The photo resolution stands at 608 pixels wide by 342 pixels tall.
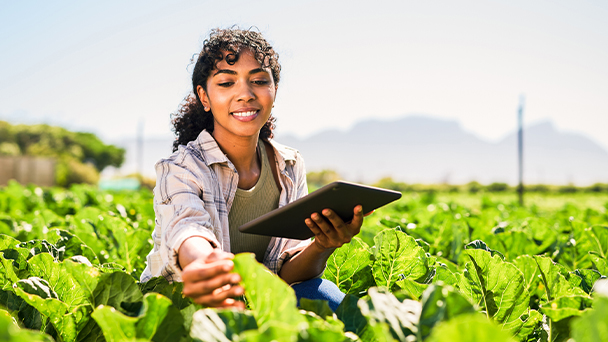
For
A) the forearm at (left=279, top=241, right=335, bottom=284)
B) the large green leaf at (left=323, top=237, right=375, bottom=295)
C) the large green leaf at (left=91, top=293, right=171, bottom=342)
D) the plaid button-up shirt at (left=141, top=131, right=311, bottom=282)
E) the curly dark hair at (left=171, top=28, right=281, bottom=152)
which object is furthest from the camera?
the curly dark hair at (left=171, top=28, right=281, bottom=152)

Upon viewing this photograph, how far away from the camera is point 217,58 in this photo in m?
1.95

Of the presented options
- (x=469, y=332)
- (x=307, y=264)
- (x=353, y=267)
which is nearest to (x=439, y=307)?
(x=469, y=332)

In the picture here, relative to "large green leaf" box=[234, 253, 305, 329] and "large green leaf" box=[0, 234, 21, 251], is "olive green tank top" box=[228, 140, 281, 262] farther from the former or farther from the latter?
"large green leaf" box=[234, 253, 305, 329]

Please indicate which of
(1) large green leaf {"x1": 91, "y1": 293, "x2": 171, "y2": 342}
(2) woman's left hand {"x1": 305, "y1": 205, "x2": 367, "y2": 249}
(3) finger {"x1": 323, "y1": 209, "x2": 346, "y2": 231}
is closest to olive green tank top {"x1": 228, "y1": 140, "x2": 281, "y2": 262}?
(2) woman's left hand {"x1": 305, "y1": 205, "x2": 367, "y2": 249}

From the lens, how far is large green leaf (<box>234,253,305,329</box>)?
83 centimetres

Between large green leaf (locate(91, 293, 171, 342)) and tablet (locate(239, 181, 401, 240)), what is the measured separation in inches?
19.6

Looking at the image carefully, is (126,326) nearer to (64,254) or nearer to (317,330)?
(317,330)

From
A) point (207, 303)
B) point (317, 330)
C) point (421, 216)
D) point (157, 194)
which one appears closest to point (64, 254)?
point (157, 194)

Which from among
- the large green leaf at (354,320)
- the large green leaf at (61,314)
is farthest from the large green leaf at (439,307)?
the large green leaf at (61,314)

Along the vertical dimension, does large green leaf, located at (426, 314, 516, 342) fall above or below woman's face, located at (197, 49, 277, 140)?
below

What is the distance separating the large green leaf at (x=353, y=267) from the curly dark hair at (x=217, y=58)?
0.87 meters

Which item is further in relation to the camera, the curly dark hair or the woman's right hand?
the curly dark hair

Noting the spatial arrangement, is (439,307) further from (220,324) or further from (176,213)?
(176,213)

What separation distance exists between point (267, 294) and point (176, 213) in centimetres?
78
